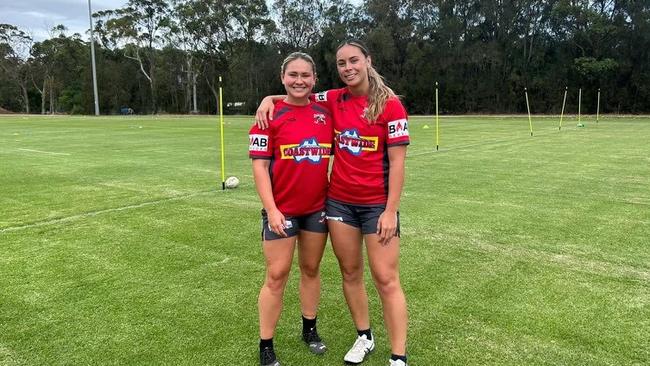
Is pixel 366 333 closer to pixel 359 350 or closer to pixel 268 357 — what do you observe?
pixel 359 350

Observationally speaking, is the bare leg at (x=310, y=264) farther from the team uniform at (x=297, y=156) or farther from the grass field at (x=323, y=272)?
the grass field at (x=323, y=272)

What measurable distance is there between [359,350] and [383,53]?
5013cm

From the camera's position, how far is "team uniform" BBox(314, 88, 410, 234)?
291cm

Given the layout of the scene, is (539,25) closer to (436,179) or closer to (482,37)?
(482,37)

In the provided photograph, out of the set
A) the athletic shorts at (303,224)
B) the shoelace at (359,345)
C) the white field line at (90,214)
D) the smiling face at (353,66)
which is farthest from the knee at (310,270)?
the white field line at (90,214)

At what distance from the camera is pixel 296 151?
118 inches

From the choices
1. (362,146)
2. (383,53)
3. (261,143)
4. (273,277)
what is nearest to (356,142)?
(362,146)

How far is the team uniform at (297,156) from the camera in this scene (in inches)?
118

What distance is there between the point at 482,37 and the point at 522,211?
158 ft

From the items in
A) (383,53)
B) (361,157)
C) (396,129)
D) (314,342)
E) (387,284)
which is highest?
(383,53)

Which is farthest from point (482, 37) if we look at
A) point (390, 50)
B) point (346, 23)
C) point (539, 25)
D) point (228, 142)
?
point (228, 142)

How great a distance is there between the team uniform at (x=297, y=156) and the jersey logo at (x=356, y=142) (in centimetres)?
11

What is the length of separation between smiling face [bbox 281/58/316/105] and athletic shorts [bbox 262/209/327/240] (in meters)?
0.66

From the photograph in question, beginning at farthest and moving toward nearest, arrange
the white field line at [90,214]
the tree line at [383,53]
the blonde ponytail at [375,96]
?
1. the tree line at [383,53]
2. the white field line at [90,214]
3. the blonde ponytail at [375,96]
